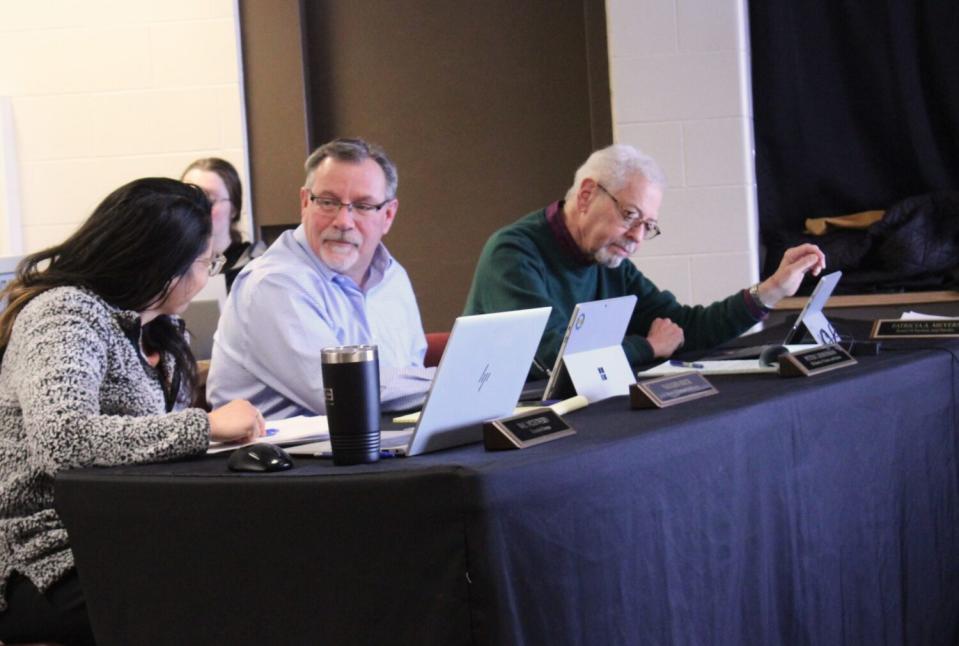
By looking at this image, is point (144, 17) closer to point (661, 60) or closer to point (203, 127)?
point (203, 127)

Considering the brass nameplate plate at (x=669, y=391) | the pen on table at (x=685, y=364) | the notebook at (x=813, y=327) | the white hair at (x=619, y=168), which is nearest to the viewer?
the brass nameplate plate at (x=669, y=391)

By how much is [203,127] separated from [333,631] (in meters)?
3.45

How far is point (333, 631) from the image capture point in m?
1.39

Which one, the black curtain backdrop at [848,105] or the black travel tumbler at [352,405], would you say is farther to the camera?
the black curtain backdrop at [848,105]

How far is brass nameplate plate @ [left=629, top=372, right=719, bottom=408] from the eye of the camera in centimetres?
192

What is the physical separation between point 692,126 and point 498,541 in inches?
124

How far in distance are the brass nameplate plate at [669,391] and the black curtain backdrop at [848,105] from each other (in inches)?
100.0

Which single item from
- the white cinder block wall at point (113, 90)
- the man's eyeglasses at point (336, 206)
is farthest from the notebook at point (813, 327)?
the white cinder block wall at point (113, 90)

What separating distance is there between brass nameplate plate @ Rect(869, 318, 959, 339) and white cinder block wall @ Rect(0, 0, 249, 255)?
2.45m

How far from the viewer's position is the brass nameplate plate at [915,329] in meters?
2.86

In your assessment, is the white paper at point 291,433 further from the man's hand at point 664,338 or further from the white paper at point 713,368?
the man's hand at point 664,338

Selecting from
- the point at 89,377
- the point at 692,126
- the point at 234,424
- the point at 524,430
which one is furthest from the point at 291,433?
the point at 692,126

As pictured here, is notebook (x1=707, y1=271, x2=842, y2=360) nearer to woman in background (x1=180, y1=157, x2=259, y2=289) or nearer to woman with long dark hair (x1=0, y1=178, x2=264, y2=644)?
woman with long dark hair (x1=0, y1=178, x2=264, y2=644)

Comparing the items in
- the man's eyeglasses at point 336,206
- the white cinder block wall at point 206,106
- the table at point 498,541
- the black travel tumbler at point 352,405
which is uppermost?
the white cinder block wall at point 206,106
